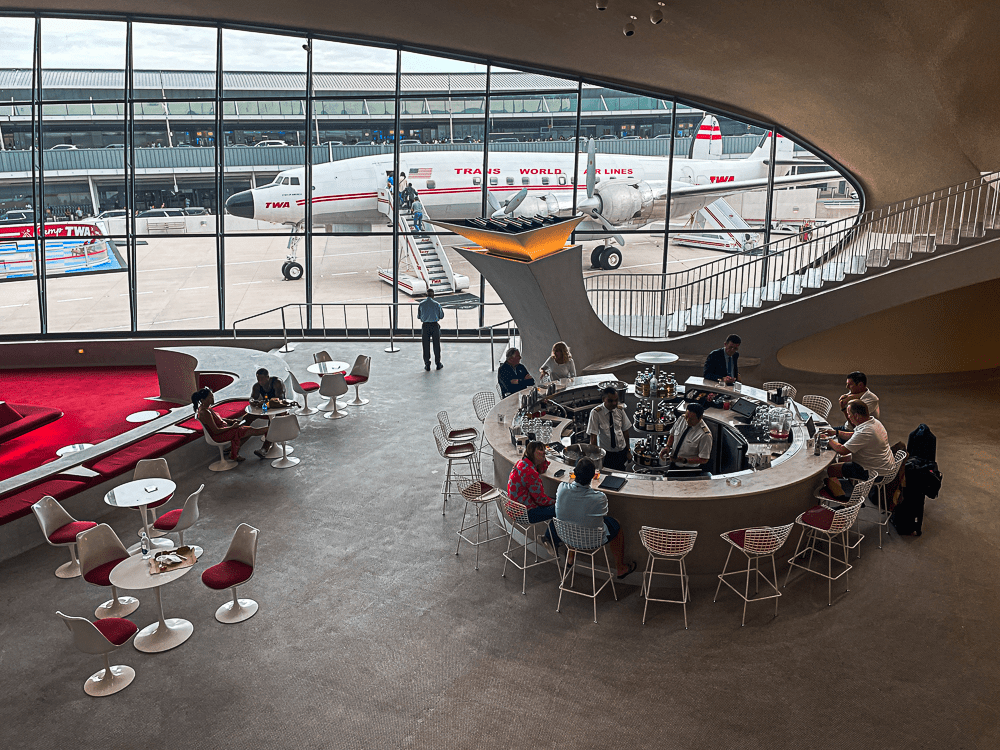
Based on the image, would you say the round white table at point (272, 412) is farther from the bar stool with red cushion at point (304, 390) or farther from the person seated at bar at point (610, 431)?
the person seated at bar at point (610, 431)

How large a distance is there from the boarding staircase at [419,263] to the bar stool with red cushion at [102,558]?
10.0 meters

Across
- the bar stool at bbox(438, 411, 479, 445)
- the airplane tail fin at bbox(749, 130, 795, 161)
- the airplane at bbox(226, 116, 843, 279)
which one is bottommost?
the bar stool at bbox(438, 411, 479, 445)

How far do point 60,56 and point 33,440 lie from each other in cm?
817

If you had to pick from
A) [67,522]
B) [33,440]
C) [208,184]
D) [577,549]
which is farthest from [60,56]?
[577,549]

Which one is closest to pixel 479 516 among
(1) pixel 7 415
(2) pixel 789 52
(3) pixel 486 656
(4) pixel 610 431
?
(4) pixel 610 431

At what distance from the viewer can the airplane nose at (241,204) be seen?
48.7ft

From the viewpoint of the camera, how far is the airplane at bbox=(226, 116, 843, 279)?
575 inches

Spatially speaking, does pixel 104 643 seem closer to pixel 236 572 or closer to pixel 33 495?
pixel 236 572

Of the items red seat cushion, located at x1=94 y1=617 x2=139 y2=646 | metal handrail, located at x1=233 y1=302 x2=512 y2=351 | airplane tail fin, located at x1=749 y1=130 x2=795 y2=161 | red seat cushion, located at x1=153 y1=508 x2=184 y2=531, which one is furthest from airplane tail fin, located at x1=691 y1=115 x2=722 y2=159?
red seat cushion, located at x1=94 y1=617 x2=139 y2=646

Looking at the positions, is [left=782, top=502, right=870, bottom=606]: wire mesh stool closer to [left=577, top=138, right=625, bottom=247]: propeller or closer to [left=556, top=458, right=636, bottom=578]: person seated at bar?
[left=556, top=458, right=636, bottom=578]: person seated at bar

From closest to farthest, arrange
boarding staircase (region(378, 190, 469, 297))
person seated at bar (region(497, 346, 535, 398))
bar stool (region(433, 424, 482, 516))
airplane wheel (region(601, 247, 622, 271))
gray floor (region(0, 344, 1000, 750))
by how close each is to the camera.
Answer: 1. gray floor (region(0, 344, 1000, 750))
2. bar stool (region(433, 424, 482, 516))
3. person seated at bar (region(497, 346, 535, 398))
4. airplane wheel (region(601, 247, 622, 271))
5. boarding staircase (region(378, 190, 469, 297))

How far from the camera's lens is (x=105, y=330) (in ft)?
50.1

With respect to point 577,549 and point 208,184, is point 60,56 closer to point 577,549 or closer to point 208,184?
point 208,184

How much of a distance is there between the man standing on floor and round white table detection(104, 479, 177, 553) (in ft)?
20.5
